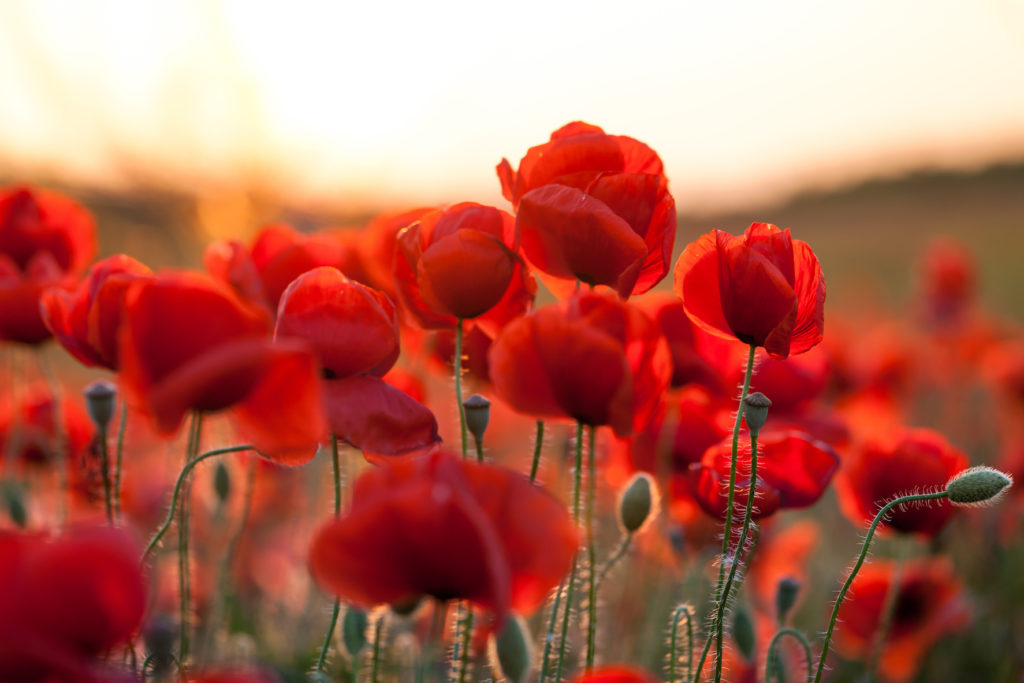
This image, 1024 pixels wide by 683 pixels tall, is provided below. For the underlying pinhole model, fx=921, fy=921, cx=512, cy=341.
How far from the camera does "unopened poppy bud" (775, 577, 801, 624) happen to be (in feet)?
5.24

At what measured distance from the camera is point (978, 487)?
1.10 m

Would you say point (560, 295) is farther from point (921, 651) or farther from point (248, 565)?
point (248, 565)

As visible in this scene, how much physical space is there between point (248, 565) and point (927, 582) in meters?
2.13

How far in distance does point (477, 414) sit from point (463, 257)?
0.21 m

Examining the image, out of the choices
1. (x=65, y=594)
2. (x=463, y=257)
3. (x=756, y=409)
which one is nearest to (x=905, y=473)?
(x=756, y=409)

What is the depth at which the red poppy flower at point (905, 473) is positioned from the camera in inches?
63.3

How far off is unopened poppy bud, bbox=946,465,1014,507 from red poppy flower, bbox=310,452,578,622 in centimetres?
57

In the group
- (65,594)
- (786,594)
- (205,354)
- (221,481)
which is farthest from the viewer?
(221,481)

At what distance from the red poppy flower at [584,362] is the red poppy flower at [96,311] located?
0.43 metres

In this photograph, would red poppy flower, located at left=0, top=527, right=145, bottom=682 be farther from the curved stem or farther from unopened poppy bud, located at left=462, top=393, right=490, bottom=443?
unopened poppy bud, located at left=462, top=393, right=490, bottom=443

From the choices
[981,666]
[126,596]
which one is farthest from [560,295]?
[981,666]

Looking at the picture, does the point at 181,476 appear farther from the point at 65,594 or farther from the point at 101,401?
the point at 65,594

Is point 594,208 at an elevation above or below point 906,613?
above

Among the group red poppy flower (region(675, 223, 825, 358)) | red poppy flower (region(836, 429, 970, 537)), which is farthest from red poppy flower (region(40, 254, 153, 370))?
red poppy flower (region(836, 429, 970, 537))
